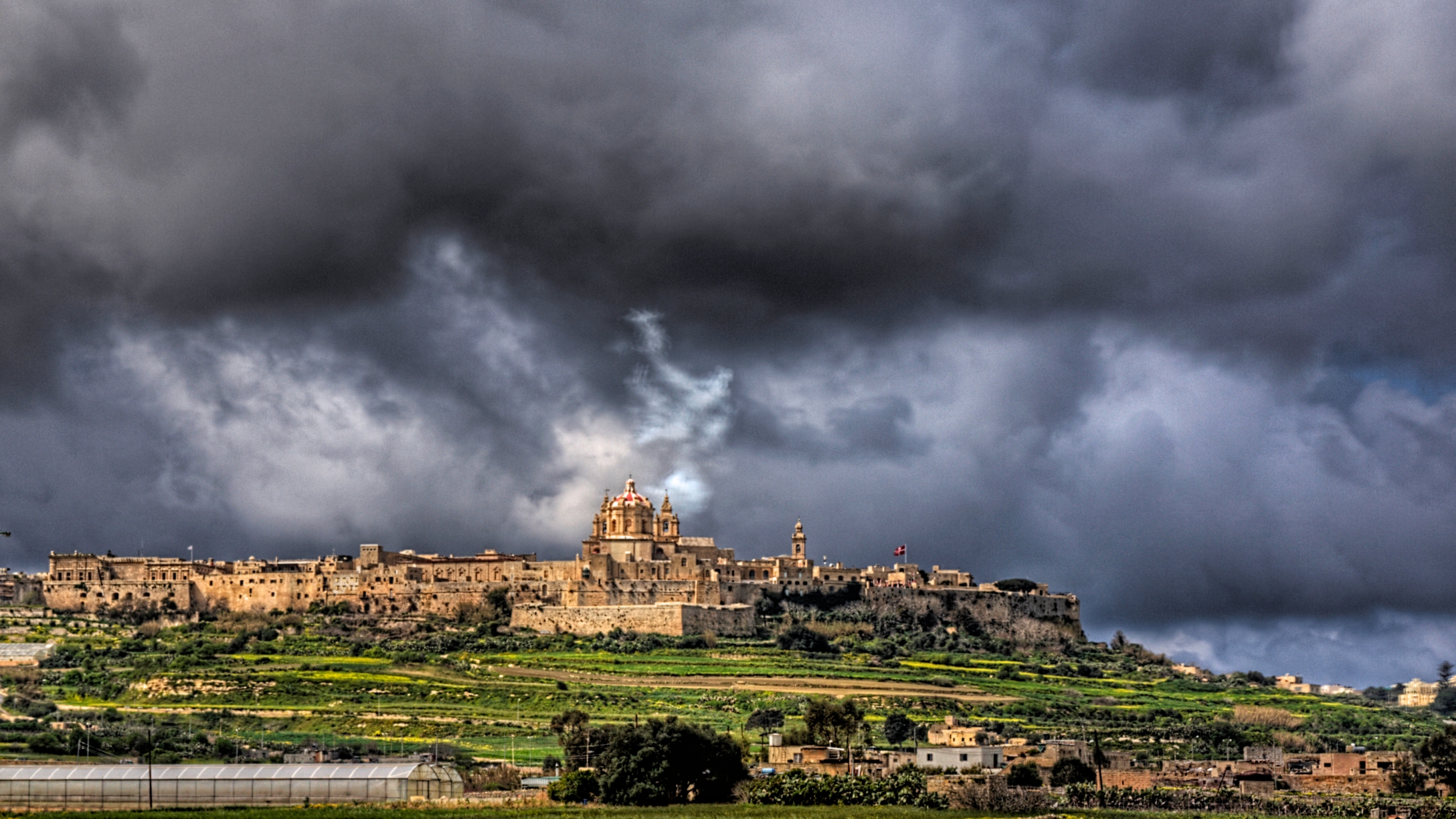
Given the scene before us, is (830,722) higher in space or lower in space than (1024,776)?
higher

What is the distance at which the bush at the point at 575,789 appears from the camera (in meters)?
53.8

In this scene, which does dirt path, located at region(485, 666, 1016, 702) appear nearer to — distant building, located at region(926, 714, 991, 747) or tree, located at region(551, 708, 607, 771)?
distant building, located at region(926, 714, 991, 747)

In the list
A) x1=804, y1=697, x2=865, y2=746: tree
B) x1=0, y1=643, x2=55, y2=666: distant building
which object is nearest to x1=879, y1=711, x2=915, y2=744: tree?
x1=804, y1=697, x2=865, y2=746: tree

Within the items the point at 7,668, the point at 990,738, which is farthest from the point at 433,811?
the point at 7,668

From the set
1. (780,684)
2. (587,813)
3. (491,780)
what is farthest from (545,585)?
(587,813)

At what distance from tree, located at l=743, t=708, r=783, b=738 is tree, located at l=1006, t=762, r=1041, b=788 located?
18.5 metres

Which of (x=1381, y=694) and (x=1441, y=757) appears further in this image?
(x=1381, y=694)

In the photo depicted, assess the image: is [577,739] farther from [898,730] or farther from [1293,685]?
[1293,685]

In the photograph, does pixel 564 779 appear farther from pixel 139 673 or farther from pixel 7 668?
pixel 7 668

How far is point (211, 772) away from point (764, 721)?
32.2m

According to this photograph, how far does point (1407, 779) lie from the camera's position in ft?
185

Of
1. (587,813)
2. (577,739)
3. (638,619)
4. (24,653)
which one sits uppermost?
(638,619)

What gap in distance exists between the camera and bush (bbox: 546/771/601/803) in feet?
176

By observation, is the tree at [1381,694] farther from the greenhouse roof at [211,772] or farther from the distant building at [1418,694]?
the greenhouse roof at [211,772]
